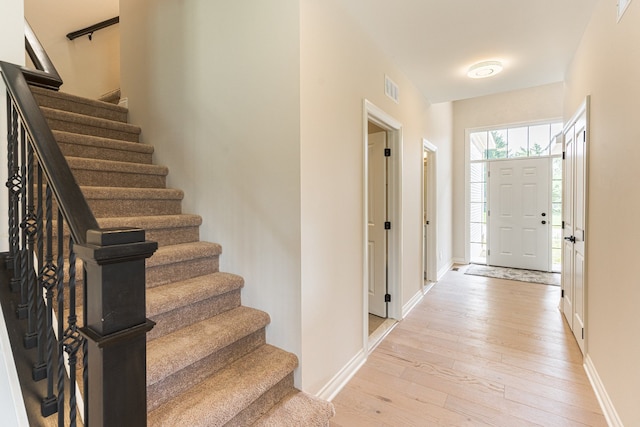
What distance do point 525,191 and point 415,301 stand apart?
10.6 ft

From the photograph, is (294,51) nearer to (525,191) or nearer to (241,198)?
(241,198)

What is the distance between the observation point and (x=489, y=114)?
18.4ft

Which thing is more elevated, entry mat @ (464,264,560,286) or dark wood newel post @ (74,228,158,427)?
dark wood newel post @ (74,228,158,427)

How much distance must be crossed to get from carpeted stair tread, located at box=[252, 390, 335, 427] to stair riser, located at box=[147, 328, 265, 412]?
1.15ft

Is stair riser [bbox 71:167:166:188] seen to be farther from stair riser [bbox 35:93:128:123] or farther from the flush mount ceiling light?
the flush mount ceiling light

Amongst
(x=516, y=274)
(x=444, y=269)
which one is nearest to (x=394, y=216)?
(x=444, y=269)

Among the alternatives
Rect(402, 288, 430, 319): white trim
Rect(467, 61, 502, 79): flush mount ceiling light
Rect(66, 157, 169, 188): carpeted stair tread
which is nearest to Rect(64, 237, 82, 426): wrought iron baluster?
Rect(66, 157, 169, 188): carpeted stair tread

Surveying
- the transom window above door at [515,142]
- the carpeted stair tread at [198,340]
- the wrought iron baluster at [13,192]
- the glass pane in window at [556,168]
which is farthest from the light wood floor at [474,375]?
the transom window above door at [515,142]

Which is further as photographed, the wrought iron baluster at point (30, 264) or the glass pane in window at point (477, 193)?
the glass pane in window at point (477, 193)

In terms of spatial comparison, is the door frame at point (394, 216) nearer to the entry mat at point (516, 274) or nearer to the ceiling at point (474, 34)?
the ceiling at point (474, 34)

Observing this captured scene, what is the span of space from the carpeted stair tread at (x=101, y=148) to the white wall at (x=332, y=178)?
1.77 meters

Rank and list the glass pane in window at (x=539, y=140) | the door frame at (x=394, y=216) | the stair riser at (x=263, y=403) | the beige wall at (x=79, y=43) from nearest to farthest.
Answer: the stair riser at (x=263, y=403)
the door frame at (x=394, y=216)
the beige wall at (x=79, y=43)
the glass pane in window at (x=539, y=140)

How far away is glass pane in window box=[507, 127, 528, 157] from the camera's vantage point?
541cm

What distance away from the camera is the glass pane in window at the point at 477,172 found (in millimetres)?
5789
